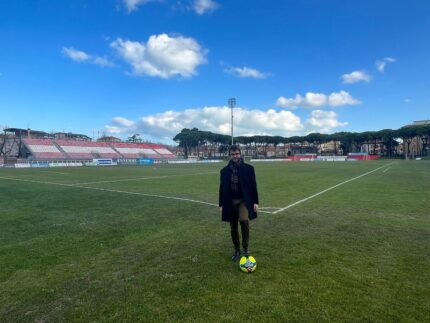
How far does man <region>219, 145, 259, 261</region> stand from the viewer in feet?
19.0


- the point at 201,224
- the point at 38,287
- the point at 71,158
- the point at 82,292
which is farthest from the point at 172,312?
the point at 71,158

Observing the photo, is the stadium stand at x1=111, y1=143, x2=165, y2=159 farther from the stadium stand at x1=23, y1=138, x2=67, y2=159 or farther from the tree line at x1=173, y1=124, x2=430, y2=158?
the tree line at x1=173, y1=124, x2=430, y2=158

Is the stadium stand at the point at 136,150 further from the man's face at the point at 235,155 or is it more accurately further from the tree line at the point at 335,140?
the man's face at the point at 235,155

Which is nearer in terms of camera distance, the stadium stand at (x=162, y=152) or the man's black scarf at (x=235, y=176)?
the man's black scarf at (x=235, y=176)

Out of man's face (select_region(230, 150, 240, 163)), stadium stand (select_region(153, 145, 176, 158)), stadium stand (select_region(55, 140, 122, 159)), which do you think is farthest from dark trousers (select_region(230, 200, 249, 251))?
stadium stand (select_region(153, 145, 176, 158))

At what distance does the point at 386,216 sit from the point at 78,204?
445 inches

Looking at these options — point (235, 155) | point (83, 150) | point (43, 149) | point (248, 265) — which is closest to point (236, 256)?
point (248, 265)

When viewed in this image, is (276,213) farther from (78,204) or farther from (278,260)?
(78,204)

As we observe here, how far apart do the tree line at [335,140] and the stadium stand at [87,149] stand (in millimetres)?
41307

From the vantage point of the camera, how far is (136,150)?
113m

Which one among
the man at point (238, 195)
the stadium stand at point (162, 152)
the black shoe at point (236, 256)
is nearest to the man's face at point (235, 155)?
the man at point (238, 195)

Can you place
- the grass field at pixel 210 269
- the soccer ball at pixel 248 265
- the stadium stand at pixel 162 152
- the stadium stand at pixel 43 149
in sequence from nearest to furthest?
the grass field at pixel 210 269, the soccer ball at pixel 248 265, the stadium stand at pixel 43 149, the stadium stand at pixel 162 152

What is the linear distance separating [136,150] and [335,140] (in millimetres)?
81890

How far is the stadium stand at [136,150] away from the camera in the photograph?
108m
